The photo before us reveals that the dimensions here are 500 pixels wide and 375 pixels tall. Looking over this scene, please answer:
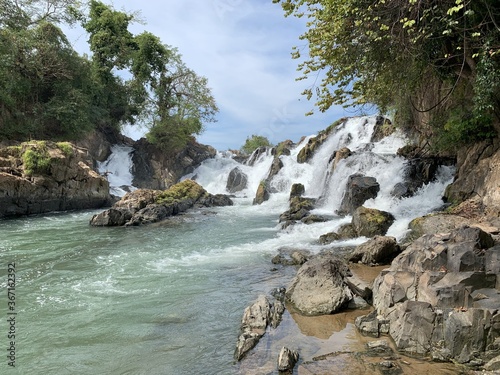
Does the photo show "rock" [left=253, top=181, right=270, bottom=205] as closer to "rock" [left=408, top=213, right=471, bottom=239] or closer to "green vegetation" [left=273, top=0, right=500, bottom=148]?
"green vegetation" [left=273, top=0, right=500, bottom=148]

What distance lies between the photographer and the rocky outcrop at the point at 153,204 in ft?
55.4

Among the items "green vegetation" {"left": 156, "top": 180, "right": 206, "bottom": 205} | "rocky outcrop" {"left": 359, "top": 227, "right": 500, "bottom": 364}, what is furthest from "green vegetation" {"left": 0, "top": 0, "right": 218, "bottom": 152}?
"rocky outcrop" {"left": 359, "top": 227, "right": 500, "bottom": 364}

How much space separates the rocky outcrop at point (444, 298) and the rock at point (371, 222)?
4.90 meters

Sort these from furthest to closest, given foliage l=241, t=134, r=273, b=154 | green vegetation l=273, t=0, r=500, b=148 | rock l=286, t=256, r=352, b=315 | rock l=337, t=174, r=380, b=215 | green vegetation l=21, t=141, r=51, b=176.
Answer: foliage l=241, t=134, r=273, b=154 < green vegetation l=21, t=141, r=51, b=176 < rock l=337, t=174, r=380, b=215 < green vegetation l=273, t=0, r=500, b=148 < rock l=286, t=256, r=352, b=315

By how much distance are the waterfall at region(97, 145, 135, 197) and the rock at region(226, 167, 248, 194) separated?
8.67 m

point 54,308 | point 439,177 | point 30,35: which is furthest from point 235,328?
point 30,35

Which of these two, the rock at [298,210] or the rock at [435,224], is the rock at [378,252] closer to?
the rock at [435,224]

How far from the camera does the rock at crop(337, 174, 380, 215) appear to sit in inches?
600

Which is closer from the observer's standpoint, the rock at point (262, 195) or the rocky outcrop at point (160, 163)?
the rock at point (262, 195)

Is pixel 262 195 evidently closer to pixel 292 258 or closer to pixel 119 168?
pixel 292 258

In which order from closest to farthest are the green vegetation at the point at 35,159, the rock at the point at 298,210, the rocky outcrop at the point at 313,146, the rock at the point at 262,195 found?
1. the rock at the point at 298,210
2. the green vegetation at the point at 35,159
3. the rock at the point at 262,195
4. the rocky outcrop at the point at 313,146

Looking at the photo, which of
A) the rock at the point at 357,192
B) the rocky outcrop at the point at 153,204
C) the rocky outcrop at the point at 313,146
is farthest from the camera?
the rocky outcrop at the point at 313,146

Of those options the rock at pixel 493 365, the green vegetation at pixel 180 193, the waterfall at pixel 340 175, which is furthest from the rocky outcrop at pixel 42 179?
the rock at pixel 493 365

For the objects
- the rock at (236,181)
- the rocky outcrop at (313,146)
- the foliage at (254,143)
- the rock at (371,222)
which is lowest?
the rock at (371,222)
